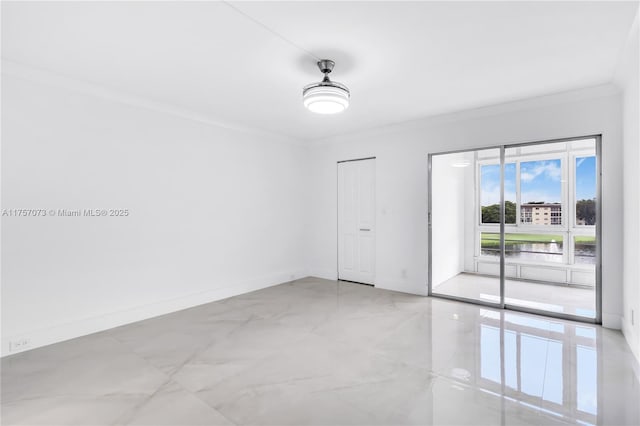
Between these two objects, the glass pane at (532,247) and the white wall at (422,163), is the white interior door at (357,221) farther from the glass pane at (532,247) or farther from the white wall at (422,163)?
the glass pane at (532,247)

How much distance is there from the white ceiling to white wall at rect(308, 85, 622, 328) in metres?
0.35

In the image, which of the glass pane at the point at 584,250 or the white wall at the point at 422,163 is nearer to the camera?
the white wall at the point at 422,163

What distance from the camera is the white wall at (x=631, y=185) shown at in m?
2.80

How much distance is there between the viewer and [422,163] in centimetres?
501

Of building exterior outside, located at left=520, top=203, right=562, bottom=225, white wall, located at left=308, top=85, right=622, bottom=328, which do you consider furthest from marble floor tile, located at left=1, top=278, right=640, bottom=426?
building exterior outside, located at left=520, top=203, right=562, bottom=225

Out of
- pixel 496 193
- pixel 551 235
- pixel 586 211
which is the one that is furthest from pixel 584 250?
pixel 496 193

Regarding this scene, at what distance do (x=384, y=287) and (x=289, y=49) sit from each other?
412 cm

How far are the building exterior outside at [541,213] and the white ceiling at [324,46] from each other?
5.61 feet

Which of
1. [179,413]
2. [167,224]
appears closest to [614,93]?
[179,413]

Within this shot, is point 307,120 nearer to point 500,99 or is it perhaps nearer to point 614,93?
point 500,99

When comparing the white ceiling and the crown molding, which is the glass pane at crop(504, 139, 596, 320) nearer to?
the white ceiling

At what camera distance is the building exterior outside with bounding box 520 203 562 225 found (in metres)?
4.59

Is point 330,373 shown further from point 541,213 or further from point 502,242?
point 541,213

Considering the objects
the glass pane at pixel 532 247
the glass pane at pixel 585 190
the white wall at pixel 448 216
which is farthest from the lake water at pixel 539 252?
the white wall at pixel 448 216
